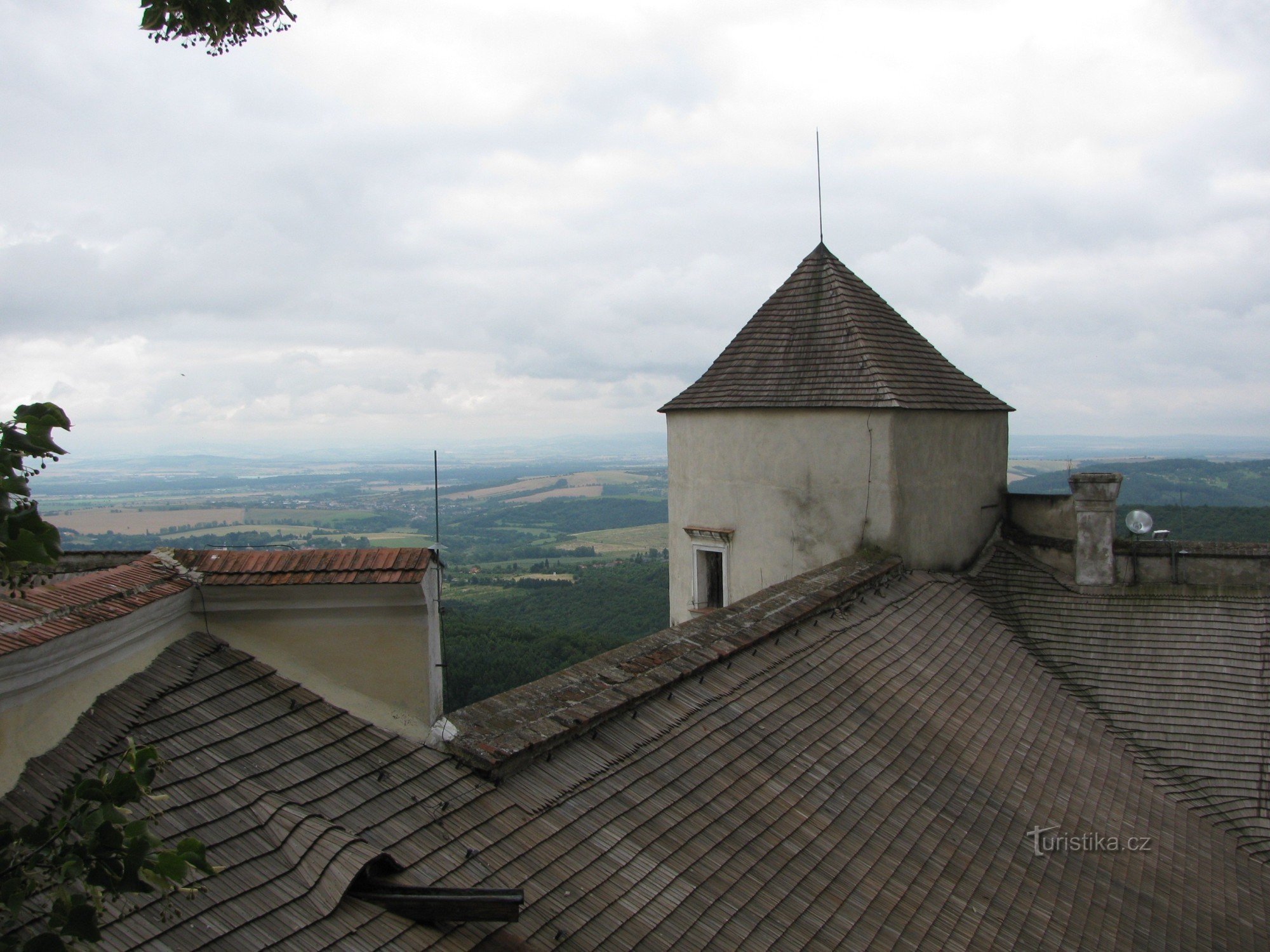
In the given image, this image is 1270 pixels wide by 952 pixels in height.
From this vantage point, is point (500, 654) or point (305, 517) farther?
point (305, 517)

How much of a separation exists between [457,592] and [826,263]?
4441cm

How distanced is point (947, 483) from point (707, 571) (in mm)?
3510

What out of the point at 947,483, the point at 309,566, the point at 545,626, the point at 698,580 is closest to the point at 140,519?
the point at 545,626

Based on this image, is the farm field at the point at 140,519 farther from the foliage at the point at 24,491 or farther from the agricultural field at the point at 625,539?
the agricultural field at the point at 625,539

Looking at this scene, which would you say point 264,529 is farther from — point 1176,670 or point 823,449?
point 1176,670

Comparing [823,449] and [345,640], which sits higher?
[823,449]

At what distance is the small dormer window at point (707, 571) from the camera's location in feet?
39.5

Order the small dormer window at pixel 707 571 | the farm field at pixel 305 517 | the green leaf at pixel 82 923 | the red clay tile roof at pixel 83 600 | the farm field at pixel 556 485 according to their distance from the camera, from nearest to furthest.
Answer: the green leaf at pixel 82 923 → the red clay tile roof at pixel 83 600 → the small dormer window at pixel 707 571 → the farm field at pixel 305 517 → the farm field at pixel 556 485

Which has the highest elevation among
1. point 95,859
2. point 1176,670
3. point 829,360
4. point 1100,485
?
point 829,360

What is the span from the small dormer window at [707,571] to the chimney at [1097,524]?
15.6 ft

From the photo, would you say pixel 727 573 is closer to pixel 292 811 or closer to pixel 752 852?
pixel 752 852

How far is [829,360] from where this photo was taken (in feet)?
37.0

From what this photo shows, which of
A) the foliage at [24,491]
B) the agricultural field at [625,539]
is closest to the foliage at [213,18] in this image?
the foliage at [24,491]

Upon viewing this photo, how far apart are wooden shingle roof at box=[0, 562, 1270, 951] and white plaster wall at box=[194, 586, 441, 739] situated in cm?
10
